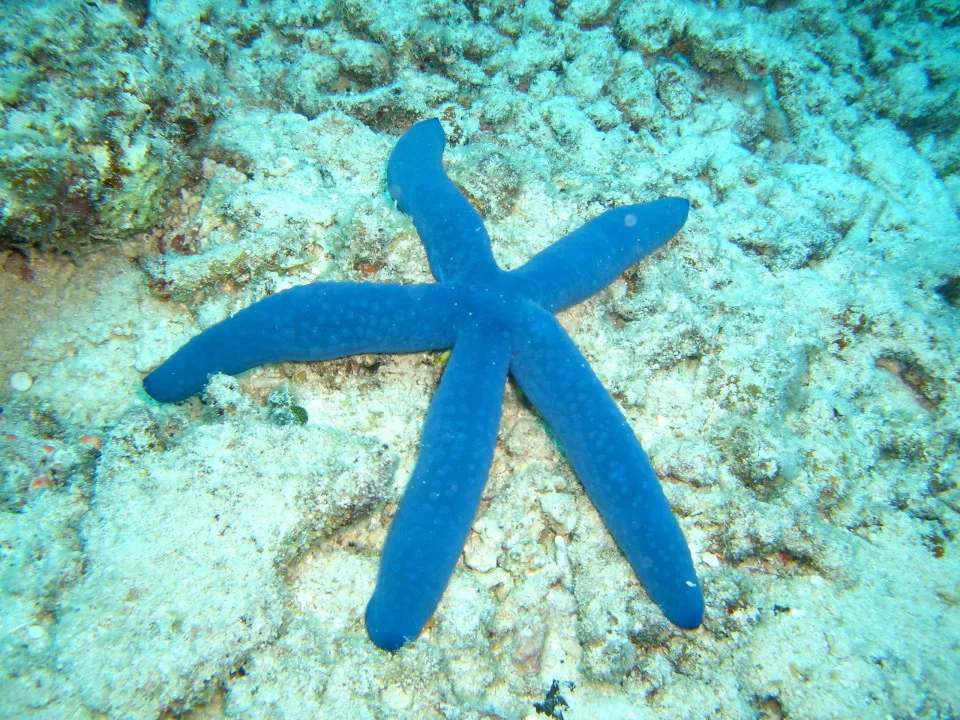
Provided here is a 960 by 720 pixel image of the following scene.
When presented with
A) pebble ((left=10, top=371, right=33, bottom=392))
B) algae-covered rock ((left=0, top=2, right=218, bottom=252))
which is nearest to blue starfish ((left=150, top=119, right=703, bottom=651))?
pebble ((left=10, top=371, right=33, bottom=392))

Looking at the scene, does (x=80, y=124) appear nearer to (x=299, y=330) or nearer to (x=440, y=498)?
(x=299, y=330)

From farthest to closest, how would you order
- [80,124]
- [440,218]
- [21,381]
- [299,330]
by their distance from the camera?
[440,218] < [21,381] < [299,330] < [80,124]

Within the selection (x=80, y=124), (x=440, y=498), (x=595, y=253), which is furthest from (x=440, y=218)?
(x=80, y=124)

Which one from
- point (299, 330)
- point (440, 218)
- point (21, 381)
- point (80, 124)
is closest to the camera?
point (80, 124)

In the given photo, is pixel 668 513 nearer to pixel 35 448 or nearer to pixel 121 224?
pixel 35 448

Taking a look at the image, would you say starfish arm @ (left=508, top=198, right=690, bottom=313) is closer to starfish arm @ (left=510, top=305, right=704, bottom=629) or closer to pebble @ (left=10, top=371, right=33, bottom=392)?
starfish arm @ (left=510, top=305, right=704, bottom=629)

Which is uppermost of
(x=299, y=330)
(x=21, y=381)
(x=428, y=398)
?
(x=299, y=330)
